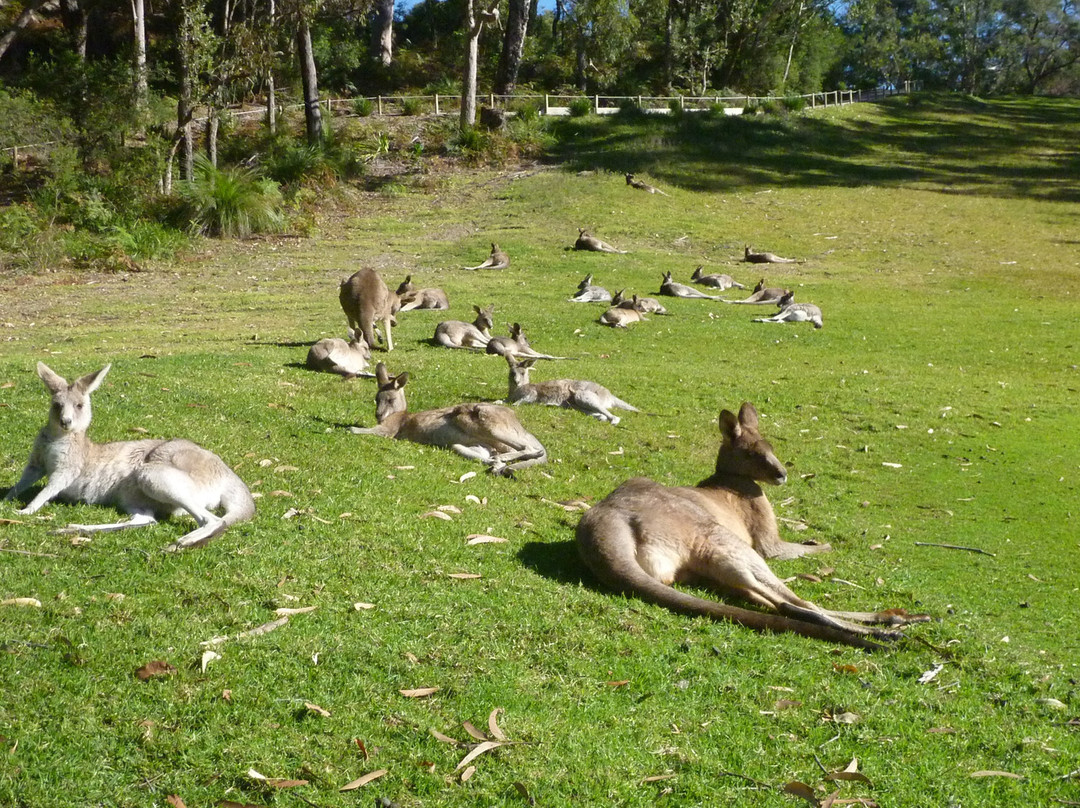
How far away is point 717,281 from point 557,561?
18.0m

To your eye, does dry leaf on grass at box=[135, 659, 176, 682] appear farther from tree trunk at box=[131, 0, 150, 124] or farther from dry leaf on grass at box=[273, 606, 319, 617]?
tree trunk at box=[131, 0, 150, 124]

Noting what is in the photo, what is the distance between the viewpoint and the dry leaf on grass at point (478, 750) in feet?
13.5

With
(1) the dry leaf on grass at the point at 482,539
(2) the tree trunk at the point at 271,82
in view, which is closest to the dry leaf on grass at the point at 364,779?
(1) the dry leaf on grass at the point at 482,539

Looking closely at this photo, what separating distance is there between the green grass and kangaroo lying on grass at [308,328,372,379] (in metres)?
0.46

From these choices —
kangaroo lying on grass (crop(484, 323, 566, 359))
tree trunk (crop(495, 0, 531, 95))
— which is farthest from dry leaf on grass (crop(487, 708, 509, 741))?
tree trunk (crop(495, 0, 531, 95))

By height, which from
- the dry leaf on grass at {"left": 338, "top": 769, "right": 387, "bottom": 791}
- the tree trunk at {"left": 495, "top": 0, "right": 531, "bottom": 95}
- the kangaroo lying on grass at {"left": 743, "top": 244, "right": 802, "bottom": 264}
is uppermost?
the tree trunk at {"left": 495, "top": 0, "right": 531, "bottom": 95}

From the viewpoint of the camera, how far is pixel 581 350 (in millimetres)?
16797

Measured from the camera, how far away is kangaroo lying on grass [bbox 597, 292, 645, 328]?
1884 cm

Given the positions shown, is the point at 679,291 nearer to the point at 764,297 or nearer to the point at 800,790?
the point at 764,297

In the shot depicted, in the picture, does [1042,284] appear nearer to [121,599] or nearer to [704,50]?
[121,599]

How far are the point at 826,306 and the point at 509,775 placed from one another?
63.4 ft

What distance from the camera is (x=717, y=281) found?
24.1m

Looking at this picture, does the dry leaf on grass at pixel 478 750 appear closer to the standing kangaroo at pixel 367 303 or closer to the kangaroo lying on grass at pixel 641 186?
the standing kangaroo at pixel 367 303

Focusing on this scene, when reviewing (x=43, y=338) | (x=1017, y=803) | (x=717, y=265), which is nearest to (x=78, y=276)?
(x=43, y=338)
